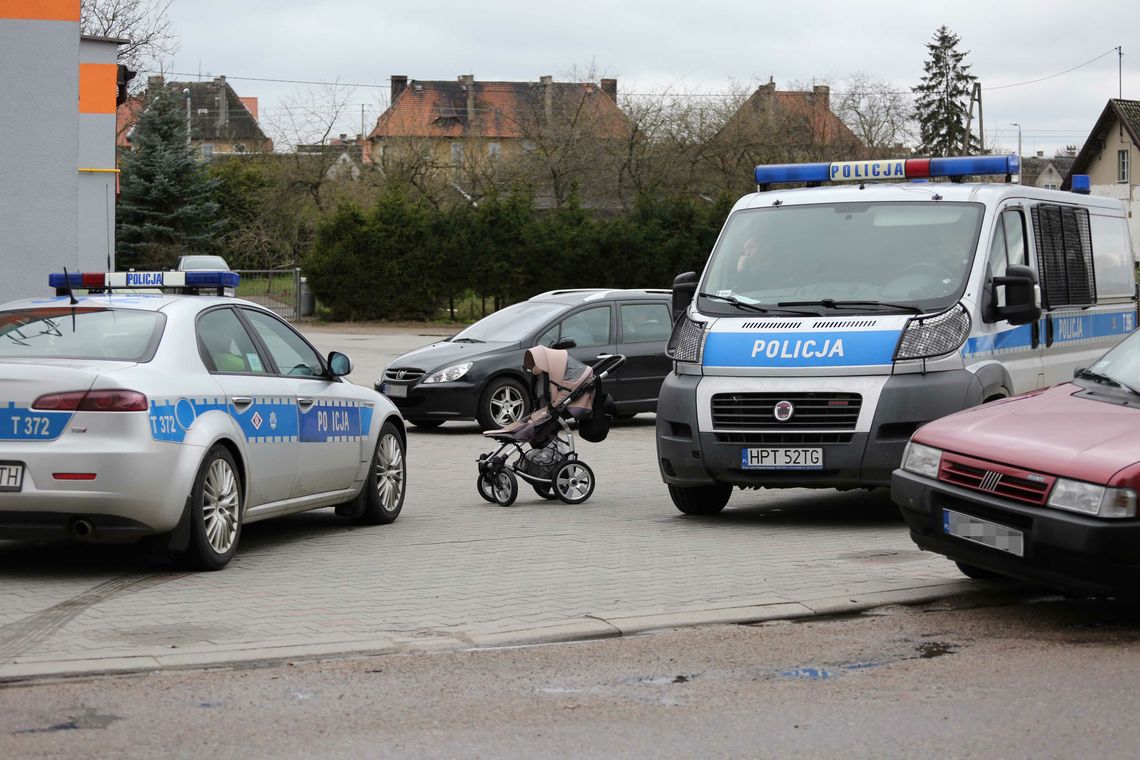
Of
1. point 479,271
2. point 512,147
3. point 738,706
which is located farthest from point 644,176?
point 738,706

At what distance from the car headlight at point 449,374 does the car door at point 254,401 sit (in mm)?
8341

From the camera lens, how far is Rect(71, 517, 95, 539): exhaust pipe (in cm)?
814

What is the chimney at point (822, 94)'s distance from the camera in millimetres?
65125

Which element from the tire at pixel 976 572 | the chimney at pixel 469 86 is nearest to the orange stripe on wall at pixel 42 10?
the tire at pixel 976 572

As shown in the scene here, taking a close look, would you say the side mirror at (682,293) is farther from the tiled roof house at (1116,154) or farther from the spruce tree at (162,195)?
the tiled roof house at (1116,154)

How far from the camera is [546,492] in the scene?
12.5m

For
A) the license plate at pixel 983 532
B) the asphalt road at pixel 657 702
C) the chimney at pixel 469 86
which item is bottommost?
the asphalt road at pixel 657 702

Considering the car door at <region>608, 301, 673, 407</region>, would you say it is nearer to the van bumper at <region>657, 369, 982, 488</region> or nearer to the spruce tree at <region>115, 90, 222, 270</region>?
the van bumper at <region>657, 369, 982, 488</region>

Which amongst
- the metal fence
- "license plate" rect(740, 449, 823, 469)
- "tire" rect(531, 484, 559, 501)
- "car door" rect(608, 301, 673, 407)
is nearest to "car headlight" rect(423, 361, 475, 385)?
"car door" rect(608, 301, 673, 407)

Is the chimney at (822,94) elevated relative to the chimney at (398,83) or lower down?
lower down

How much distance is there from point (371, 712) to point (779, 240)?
21.9ft

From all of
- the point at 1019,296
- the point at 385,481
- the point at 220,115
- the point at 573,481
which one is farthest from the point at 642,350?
the point at 220,115

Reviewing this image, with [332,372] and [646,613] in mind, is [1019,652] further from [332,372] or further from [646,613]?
[332,372]

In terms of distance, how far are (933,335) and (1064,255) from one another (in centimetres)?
266
